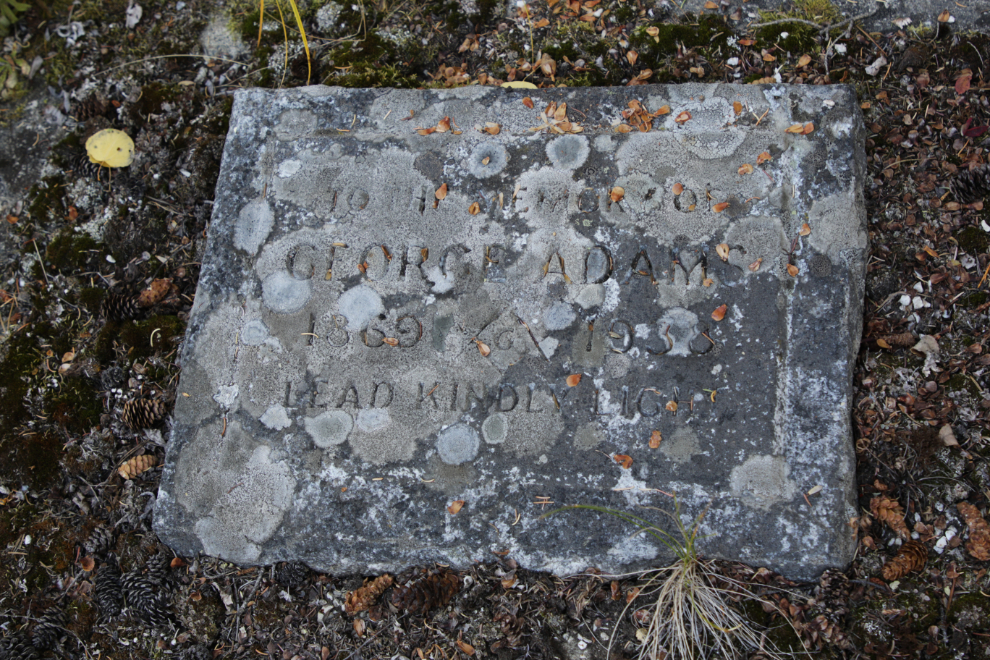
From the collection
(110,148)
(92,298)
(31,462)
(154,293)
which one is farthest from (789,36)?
(31,462)

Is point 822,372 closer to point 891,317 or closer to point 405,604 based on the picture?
point 891,317

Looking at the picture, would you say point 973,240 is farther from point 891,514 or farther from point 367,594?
point 367,594

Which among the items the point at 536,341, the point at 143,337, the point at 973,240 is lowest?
the point at 143,337

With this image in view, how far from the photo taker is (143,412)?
258cm

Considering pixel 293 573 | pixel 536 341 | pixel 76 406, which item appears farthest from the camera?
pixel 76 406

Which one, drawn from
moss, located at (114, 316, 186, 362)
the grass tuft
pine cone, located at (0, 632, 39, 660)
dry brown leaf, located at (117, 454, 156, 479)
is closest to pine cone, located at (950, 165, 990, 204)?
the grass tuft

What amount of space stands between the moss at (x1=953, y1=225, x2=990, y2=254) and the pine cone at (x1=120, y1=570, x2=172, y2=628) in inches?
131

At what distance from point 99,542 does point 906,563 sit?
299 cm

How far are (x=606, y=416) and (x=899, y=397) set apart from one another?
1.10 metres

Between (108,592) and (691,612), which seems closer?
(691,612)

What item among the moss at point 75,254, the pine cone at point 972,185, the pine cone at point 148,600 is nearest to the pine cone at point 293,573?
the pine cone at point 148,600

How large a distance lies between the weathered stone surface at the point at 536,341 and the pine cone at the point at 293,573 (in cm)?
11

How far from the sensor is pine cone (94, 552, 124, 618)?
2434 millimetres

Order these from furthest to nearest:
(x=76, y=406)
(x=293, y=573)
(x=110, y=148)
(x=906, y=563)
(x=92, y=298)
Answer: (x=110, y=148), (x=92, y=298), (x=76, y=406), (x=293, y=573), (x=906, y=563)
